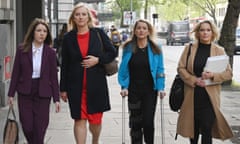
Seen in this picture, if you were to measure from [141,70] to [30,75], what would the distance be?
1373 millimetres

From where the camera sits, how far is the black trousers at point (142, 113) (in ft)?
23.2

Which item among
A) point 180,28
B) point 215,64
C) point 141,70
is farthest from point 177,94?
point 180,28

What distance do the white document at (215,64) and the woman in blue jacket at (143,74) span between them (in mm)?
639

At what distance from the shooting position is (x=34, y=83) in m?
6.62

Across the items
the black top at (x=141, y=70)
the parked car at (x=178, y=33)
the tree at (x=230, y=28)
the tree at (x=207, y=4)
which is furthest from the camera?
the tree at (x=207, y=4)

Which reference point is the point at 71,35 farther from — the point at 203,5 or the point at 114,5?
the point at 114,5

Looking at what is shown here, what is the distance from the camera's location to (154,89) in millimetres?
7082

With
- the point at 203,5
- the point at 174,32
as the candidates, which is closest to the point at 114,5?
the point at 203,5

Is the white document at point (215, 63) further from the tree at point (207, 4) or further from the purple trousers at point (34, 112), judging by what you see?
the tree at point (207, 4)

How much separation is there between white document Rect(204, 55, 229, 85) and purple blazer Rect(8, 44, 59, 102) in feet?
5.98

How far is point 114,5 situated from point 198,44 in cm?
8133

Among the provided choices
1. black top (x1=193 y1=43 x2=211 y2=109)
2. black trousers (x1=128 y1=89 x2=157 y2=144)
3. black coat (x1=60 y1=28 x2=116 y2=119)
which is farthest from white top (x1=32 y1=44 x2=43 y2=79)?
black top (x1=193 y1=43 x2=211 y2=109)

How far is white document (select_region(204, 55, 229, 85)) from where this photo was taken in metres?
6.70

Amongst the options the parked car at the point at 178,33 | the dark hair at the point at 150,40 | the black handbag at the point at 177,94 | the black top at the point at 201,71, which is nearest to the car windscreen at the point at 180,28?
the parked car at the point at 178,33
